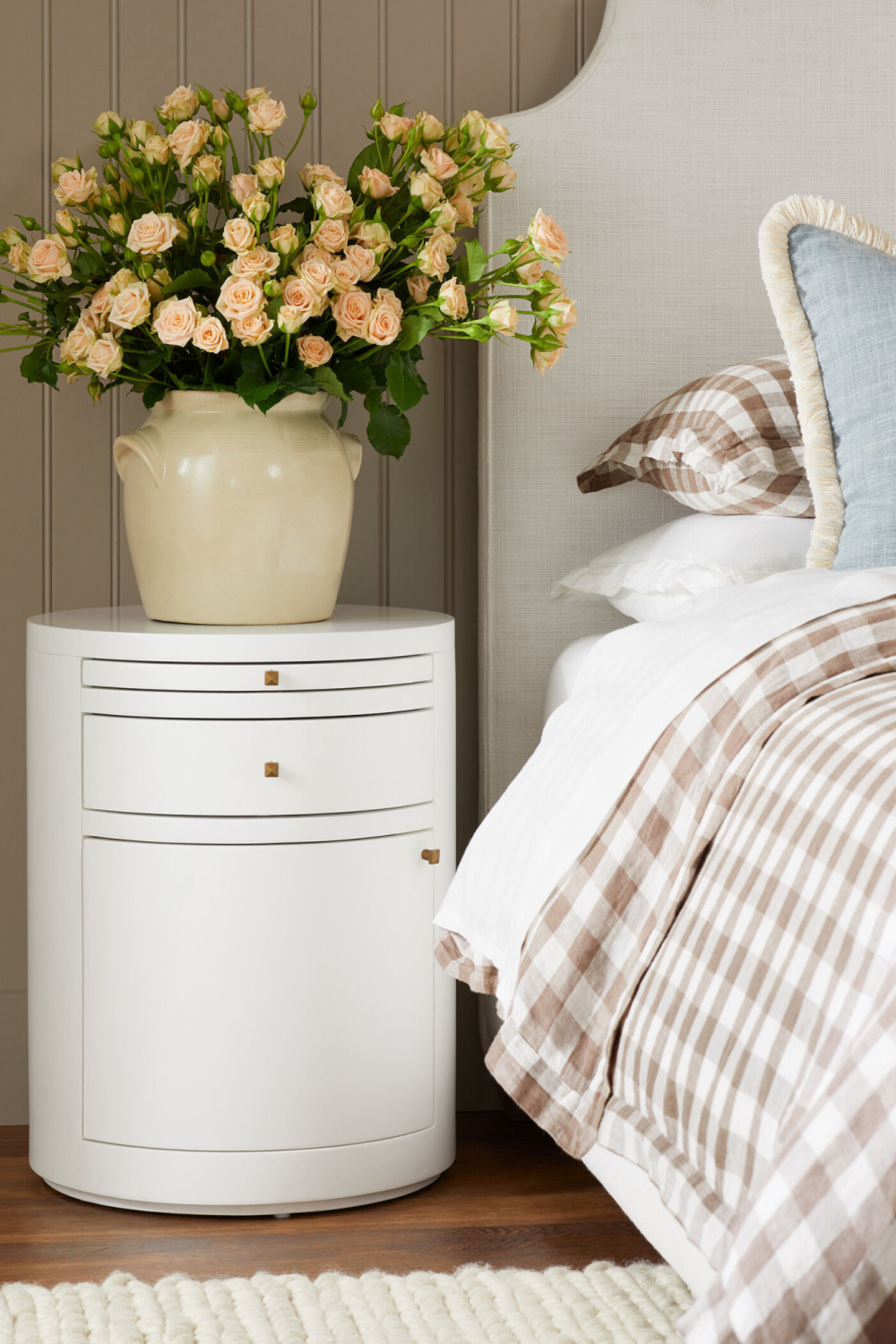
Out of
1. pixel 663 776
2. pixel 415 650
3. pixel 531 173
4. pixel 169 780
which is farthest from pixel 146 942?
pixel 531 173

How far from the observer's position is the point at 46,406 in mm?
1827

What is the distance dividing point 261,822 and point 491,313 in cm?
60

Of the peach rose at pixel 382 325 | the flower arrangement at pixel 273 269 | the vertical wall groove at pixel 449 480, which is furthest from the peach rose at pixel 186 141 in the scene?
the vertical wall groove at pixel 449 480

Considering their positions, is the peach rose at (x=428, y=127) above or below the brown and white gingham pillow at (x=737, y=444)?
above

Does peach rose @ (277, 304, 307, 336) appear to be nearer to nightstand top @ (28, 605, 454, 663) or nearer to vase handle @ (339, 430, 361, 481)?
vase handle @ (339, 430, 361, 481)

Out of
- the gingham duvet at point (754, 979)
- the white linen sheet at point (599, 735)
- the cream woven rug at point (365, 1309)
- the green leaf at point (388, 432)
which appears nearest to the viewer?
the gingham duvet at point (754, 979)

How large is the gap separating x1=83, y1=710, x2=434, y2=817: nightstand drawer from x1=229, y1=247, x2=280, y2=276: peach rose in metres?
0.47

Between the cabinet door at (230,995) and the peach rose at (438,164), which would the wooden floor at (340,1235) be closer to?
the cabinet door at (230,995)

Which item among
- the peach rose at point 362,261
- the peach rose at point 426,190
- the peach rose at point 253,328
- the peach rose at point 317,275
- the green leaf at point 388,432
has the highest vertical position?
the peach rose at point 426,190

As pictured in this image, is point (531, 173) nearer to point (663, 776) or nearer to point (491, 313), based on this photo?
point (491, 313)

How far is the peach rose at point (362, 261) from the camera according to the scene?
148cm

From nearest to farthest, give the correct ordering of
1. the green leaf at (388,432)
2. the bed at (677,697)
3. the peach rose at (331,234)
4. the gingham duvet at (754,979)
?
1. the gingham duvet at (754,979)
2. the bed at (677,697)
3. the peach rose at (331,234)
4. the green leaf at (388,432)

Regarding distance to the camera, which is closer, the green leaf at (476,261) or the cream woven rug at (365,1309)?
the cream woven rug at (365,1309)

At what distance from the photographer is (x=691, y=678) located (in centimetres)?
102
